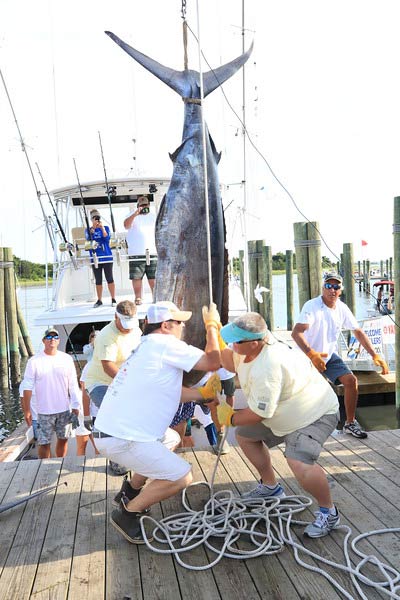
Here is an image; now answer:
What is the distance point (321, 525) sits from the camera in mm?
2773

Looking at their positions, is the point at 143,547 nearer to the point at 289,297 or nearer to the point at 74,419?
the point at 74,419

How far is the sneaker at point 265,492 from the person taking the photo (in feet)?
10.6

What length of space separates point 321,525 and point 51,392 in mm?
2863

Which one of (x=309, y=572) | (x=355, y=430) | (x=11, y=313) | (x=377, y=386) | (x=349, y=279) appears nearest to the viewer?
(x=309, y=572)

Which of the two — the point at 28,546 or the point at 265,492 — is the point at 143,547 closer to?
the point at 28,546

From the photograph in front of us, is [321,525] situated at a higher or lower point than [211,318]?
lower

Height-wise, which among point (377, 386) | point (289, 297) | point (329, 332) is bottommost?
point (377, 386)

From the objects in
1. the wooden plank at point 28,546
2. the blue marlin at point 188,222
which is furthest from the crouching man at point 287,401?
the wooden plank at point 28,546

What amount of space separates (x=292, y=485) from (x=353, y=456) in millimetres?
703

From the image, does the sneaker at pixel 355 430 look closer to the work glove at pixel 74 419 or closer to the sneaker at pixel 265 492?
the sneaker at pixel 265 492

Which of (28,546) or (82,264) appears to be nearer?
(28,546)

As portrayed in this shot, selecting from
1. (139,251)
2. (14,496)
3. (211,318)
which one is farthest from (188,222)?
(139,251)

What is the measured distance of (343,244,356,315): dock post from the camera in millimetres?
10961

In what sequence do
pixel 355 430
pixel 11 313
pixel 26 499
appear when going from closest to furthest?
pixel 26 499 → pixel 355 430 → pixel 11 313
